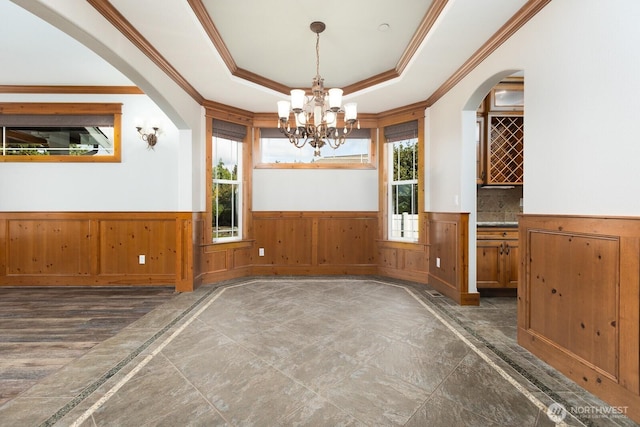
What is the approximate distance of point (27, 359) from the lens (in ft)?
7.06

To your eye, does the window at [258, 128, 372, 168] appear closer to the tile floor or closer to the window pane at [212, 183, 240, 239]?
the window pane at [212, 183, 240, 239]

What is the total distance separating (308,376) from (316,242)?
303 centimetres

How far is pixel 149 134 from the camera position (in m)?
4.15

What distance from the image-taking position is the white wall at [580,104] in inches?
62.9

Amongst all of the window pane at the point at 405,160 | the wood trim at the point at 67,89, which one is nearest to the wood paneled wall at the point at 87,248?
the wood trim at the point at 67,89

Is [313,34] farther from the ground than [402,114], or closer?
farther from the ground

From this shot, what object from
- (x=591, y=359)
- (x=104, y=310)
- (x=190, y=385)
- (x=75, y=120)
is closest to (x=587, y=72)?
(x=591, y=359)

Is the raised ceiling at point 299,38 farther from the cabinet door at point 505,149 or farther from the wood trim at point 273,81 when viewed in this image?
the cabinet door at point 505,149

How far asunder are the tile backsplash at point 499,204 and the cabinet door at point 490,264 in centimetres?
75

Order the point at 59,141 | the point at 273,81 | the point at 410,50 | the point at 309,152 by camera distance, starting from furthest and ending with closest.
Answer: the point at 309,152
the point at 59,141
the point at 273,81
the point at 410,50

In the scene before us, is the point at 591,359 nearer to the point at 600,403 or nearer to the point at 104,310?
the point at 600,403

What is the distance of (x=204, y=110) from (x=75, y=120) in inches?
75.3

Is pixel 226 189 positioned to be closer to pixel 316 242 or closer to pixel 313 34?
pixel 316 242
